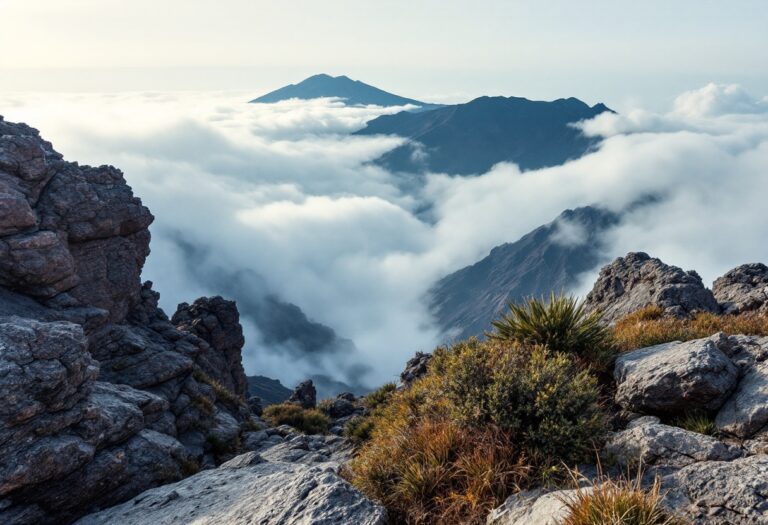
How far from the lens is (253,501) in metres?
8.25

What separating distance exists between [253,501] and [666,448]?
19.7 feet

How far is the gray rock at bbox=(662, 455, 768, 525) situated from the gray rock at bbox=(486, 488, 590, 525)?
3.78ft

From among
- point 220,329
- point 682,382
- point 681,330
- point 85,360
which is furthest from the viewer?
point 220,329

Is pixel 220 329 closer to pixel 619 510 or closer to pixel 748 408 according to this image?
pixel 748 408

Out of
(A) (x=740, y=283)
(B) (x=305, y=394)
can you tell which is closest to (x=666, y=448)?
(A) (x=740, y=283)

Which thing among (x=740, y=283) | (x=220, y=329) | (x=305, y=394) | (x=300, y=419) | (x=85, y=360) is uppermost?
(x=220, y=329)

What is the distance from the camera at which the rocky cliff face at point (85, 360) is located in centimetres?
972

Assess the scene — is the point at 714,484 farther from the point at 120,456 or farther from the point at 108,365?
the point at 108,365

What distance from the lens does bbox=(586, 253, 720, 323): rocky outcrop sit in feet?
76.6

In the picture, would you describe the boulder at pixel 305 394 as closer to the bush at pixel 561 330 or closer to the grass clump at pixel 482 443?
the bush at pixel 561 330

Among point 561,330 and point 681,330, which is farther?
point 681,330

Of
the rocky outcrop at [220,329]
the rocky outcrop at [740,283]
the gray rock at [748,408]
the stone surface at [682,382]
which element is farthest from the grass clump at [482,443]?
the rocky outcrop at [220,329]

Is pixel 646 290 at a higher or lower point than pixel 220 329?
lower

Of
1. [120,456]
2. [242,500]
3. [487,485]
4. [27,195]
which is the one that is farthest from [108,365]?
[487,485]
